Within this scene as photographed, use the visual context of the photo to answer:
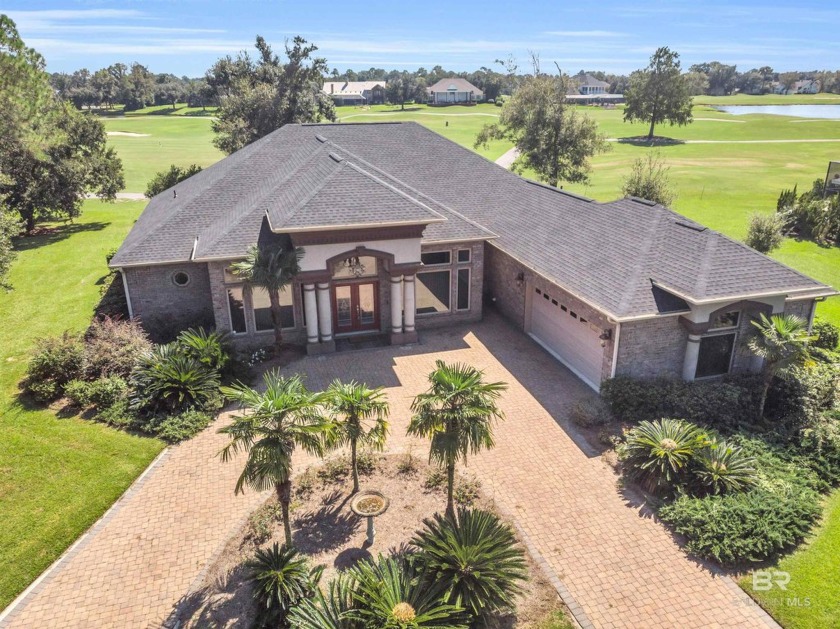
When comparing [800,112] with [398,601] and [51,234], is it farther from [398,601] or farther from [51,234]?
[398,601]

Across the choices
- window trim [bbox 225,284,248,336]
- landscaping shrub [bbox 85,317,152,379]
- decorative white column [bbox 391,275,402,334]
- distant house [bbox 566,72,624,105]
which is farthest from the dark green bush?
distant house [bbox 566,72,624,105]

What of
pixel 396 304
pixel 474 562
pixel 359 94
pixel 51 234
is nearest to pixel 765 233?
pixel 396 304

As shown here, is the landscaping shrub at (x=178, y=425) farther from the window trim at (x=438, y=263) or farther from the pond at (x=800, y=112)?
the pond at (x=800, y=112)

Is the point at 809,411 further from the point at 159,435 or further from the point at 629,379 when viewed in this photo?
the point at 159,435

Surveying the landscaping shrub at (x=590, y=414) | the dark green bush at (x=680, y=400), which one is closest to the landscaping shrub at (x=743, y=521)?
the dark green bush at (x=680, y=400)

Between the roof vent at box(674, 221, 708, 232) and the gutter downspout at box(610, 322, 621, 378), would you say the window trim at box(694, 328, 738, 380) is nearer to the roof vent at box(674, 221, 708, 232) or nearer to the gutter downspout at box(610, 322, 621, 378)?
the gutter downspout at box(610, 322, 621, 378)

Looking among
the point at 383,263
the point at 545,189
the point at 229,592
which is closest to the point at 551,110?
the point at 545,189
